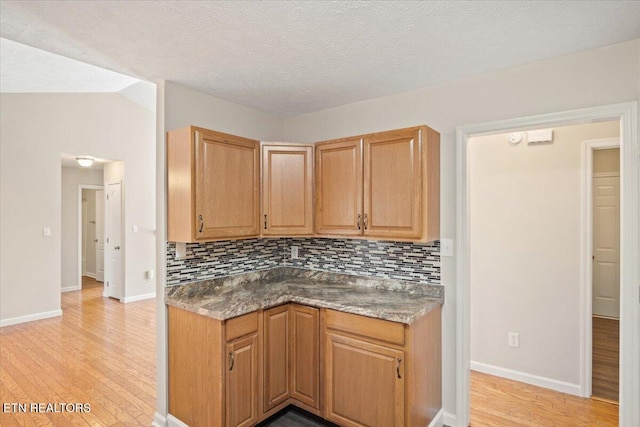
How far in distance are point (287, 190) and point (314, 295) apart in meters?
0.88

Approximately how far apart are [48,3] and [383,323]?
7.86ft

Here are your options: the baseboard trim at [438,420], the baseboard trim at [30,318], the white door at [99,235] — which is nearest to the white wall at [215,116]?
the baseboard trim at [438,420]

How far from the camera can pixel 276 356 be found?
2.51 metres

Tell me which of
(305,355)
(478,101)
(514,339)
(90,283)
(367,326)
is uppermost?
(478,101)

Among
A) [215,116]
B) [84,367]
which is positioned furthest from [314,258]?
[84,367]

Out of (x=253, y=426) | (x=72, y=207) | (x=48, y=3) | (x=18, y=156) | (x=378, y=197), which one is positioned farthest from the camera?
(x=72, y=207)

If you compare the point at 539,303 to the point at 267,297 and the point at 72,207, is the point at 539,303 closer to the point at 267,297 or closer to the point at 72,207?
the point at 267,297

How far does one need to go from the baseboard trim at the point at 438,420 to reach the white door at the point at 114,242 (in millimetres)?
5464

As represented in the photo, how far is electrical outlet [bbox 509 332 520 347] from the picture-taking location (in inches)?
122

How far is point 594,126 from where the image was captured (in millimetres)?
2832

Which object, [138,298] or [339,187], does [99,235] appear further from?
[339,187]

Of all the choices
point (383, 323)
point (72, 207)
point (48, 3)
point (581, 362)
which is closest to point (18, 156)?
point (72, 207)

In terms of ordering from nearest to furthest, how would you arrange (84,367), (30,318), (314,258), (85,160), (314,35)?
1. (314,35)
2. (314,258)
3. (84,367)
4. (30,318)
5. (85,160)

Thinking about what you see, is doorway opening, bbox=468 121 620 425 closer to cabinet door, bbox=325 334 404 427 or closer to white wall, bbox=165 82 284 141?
cabinet door, bbox=325 334 404 427
